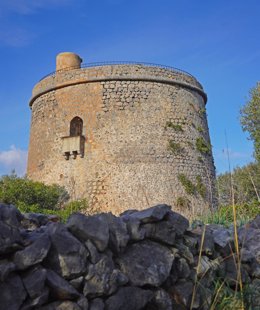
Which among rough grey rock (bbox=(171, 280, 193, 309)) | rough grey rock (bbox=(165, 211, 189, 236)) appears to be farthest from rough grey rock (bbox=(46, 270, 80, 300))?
rough grey rock (bbox=(165, 211, 189, 236))

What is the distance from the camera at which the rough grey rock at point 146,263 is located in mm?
3139

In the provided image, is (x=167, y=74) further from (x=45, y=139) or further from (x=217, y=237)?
(x=217, y=237)

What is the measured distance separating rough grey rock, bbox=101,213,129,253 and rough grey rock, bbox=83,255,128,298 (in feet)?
0.48

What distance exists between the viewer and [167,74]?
16656 mm

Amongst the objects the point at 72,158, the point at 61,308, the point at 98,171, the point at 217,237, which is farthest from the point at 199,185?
the point at 61,308

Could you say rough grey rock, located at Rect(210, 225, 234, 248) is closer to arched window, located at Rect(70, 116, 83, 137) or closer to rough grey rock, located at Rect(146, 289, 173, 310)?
rough grey rock, located at Rect(146, 289, 173, 310)

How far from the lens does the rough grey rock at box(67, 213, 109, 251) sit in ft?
9.76

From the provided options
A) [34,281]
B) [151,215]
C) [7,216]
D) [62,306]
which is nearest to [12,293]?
[34,281]

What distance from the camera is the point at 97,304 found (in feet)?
9.27

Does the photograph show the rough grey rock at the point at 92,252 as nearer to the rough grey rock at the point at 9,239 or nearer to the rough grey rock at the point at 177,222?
the rough grey rock at the point at 9,239

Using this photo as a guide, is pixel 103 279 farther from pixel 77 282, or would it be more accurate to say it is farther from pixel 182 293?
pixel 182 293

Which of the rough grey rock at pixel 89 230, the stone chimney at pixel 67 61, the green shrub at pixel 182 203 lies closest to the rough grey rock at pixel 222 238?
the rough grey rock at pixel 89 230

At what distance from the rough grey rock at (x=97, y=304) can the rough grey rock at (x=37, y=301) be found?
0.39m

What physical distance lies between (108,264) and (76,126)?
1384 centimetres
